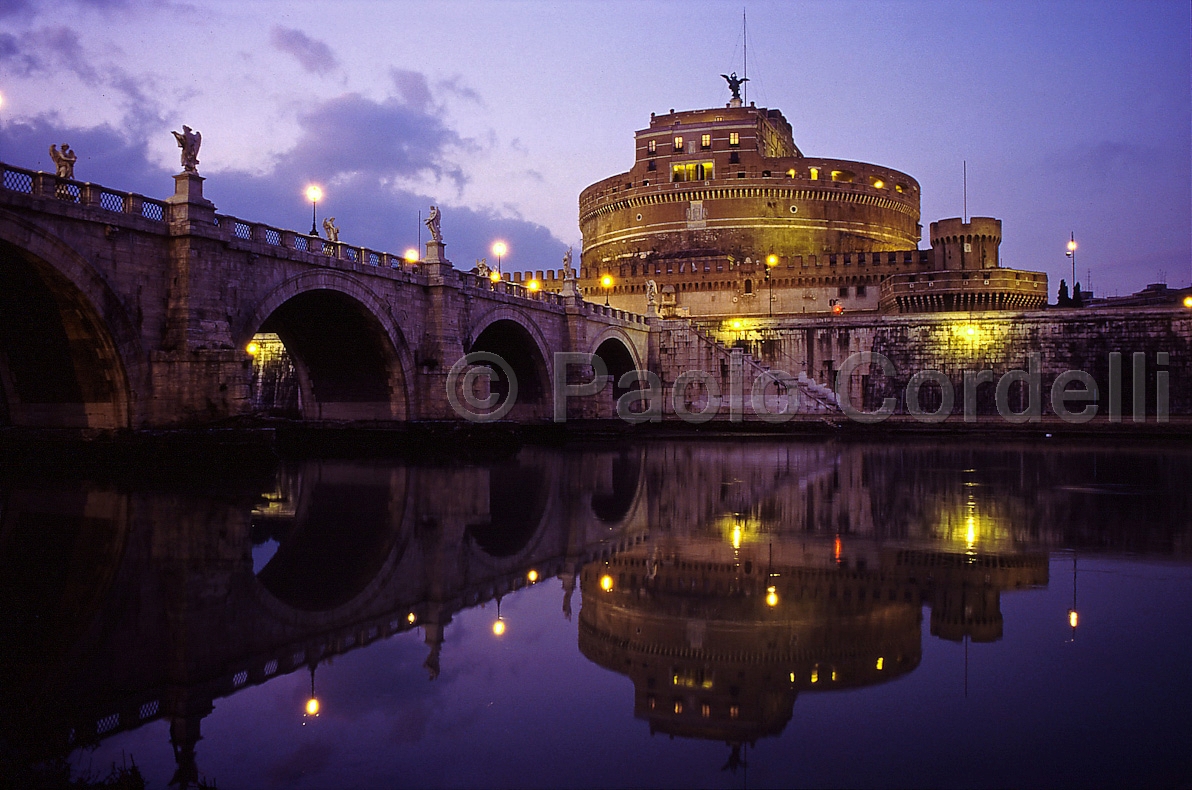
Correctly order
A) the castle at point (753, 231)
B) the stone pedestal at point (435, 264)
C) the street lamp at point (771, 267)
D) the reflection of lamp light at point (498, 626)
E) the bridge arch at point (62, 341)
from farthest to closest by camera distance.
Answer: the street lamp at point (771, 267) → the castle at point (753, 231) → the stone pedestal at point (435, 264) → the bridge arch at point (62, 341) → the reflection of lamp light at point (498, 626)

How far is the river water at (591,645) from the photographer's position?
498cm

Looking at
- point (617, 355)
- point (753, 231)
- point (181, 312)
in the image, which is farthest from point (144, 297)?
point (753, 231)

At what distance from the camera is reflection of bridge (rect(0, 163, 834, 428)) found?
18.1 metres

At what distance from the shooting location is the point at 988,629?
748 centimetres

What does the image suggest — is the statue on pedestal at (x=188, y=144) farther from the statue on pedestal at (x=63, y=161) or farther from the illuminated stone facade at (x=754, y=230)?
the illuminated stone facade at (x=754, y=230)

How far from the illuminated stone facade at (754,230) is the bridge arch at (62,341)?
40.1 meters

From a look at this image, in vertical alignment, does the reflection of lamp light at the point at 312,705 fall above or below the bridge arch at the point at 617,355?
below

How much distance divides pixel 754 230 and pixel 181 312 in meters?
52.2

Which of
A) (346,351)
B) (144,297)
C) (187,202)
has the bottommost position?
(346,351)

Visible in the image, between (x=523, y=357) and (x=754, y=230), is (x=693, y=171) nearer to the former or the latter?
(x=754, y=230)

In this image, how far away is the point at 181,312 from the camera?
784 inches

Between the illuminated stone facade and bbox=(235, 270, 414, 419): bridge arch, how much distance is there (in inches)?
1190

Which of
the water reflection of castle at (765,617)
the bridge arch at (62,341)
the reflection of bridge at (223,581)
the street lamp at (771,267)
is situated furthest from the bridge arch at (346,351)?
the street lamp at (771,267)

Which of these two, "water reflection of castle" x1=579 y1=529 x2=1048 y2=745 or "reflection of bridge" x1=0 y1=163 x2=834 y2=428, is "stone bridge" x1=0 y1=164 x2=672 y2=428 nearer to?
"reflection of bridge" x1=0 y1=163 x2=834 y2=428
